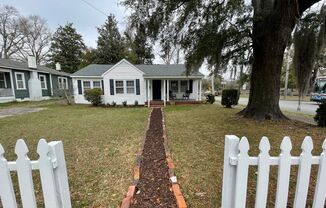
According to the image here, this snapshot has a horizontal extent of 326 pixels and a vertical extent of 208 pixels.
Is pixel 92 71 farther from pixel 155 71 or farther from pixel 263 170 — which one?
pixel 263 170

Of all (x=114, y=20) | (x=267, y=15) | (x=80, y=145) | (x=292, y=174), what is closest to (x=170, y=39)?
(x=267, y=15)

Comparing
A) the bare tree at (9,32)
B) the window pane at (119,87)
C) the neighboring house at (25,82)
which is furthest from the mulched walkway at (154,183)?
the bare tree at (9,32)

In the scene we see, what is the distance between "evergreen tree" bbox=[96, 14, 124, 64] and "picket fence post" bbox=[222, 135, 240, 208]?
28714 millimetres

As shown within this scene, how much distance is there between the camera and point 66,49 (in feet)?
108

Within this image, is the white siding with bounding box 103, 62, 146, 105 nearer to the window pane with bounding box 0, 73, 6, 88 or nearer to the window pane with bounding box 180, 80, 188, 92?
the window pane with bounding box 180, 80, 188, 92

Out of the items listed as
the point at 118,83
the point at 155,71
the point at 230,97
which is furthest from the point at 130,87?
the point at 230,97

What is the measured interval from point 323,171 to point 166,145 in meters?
3.39

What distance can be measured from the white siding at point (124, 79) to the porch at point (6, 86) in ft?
31.1

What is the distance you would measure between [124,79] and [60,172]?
1431cm

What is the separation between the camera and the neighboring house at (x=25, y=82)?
1695 cm

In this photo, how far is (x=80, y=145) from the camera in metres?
5.05

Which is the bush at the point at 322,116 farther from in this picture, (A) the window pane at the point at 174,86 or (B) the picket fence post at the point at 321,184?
(A) the window pane at the point at 174,86

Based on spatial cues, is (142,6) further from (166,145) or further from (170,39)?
(166,145)

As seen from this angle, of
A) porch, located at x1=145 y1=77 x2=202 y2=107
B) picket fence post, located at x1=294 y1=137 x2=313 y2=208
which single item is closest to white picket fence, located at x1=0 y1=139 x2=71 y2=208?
picket fence post, located at x1=294 y1=137 x2=313 y2=208
